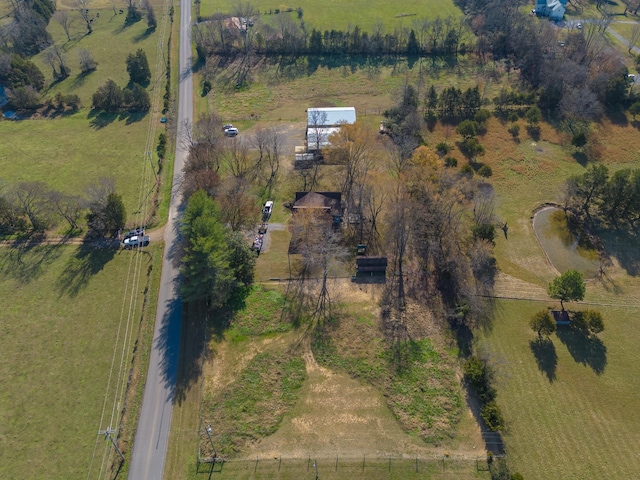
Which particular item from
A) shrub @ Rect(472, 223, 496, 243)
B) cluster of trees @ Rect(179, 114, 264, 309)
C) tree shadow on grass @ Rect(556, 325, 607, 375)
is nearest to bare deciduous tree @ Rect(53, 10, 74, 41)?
cluster of trees @ Rect(179, 114, 264, 309)

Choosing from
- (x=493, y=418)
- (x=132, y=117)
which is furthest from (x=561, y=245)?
(x=132, y=117)

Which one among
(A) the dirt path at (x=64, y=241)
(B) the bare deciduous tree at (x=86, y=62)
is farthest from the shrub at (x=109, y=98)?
(A) the dirt path at (x=64, y=241)

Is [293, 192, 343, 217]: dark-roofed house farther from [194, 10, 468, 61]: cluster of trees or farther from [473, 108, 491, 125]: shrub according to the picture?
[194, 10, 468, 61]: cluster of trees

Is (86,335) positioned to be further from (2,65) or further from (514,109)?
(514,109)

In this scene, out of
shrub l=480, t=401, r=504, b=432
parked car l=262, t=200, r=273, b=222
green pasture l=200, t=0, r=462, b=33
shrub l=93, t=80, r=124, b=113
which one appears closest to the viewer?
shrub l=480, t=401, r=504, b=432

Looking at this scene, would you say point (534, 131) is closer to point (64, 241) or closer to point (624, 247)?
point (624, 247)

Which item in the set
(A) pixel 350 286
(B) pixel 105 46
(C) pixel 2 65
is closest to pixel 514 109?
(A) pixel 350 286
